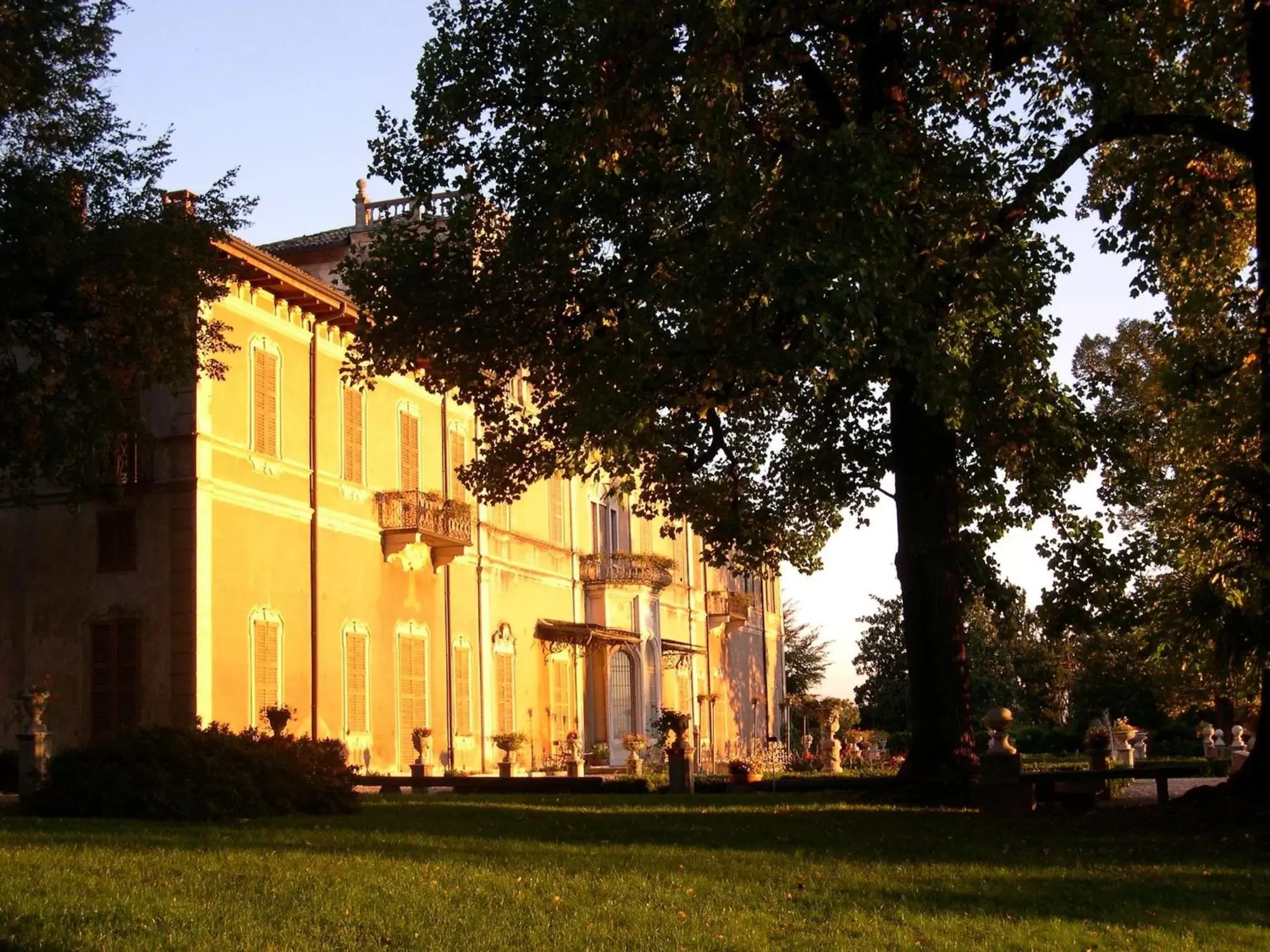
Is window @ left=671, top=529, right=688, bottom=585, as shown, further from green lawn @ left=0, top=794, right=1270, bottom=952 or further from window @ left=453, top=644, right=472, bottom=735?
green lawn @ left=0, top=794, right=1270, bottom=952

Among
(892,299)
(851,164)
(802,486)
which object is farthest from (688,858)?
(802,486)

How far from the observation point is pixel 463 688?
32.2m

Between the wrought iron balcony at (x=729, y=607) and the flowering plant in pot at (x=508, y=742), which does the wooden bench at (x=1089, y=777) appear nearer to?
the flowering plant in pot at (x=508, y=742)

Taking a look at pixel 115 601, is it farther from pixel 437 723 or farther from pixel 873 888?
pixel 873 888

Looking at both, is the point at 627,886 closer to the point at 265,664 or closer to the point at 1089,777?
the point at 1089,777

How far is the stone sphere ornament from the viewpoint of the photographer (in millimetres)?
16516

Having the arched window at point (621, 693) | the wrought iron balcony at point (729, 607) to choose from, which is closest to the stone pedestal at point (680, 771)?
the arched window at point (621, 693)

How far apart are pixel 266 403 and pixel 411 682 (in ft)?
22.6

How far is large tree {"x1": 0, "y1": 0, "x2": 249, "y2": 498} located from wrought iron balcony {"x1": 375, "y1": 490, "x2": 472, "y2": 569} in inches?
345

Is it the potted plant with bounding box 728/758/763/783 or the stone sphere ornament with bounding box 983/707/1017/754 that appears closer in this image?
the stone sphere ornament with bounding box 983/707/1017/754

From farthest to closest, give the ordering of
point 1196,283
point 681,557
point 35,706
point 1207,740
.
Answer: point 681,557 → point 1207,740 → point 35,706 → point 1196,283

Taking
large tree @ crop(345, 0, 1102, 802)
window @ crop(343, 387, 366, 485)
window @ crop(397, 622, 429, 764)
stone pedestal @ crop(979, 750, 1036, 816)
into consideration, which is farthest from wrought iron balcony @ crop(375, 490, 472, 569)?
stone pedestal @ crop(979, 750, 1036, 816)

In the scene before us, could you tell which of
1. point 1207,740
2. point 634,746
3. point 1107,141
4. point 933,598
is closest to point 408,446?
point 634,746

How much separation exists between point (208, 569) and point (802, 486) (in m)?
9.91
